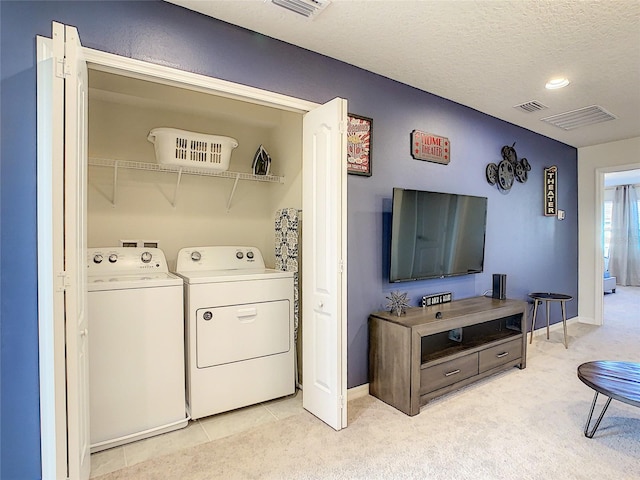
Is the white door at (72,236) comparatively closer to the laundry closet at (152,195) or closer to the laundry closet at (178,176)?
the laundry closet at (152,195)

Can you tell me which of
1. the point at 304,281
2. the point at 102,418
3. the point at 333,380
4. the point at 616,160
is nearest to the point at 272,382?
the point at 333,380

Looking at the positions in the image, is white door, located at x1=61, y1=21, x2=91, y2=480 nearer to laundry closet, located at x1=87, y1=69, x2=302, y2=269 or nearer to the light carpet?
the light carpet

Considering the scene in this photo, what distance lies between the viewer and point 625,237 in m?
8.83

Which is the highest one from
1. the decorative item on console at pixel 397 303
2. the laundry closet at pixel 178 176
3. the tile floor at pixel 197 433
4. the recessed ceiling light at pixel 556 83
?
the recessed ceiling light at pixel 556 83

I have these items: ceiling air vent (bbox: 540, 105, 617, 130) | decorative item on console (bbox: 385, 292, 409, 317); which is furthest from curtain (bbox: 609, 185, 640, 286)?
decorative item on console (bbox: 385, 292, 409, 317)

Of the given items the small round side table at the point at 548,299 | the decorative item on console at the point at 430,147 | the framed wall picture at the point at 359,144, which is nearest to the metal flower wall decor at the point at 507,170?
the decorative item on console at the point at 430,147

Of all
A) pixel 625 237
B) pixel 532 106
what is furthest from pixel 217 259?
pixel 625 237

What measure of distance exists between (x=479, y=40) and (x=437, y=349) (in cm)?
226

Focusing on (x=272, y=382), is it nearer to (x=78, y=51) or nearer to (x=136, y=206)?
(x=136, y=206)

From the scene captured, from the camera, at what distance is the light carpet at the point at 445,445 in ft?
6.22

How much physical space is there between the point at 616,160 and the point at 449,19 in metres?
4.07

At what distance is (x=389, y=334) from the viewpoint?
2658 mm

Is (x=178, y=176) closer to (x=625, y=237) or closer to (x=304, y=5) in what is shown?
(x=304, y=5)

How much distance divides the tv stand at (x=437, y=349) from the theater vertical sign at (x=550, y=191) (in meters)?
1.82
